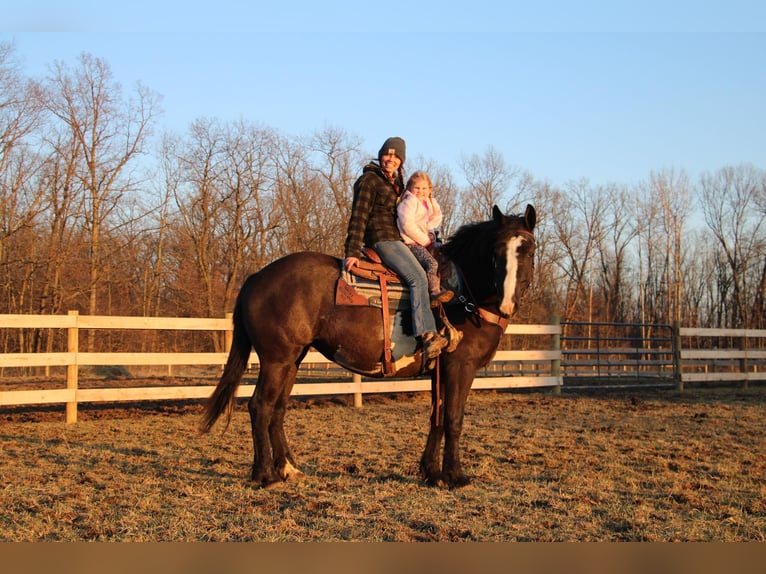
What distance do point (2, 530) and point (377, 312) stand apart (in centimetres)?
Answer: 296

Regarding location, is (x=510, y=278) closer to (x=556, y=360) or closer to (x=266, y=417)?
(x=266, y=417)

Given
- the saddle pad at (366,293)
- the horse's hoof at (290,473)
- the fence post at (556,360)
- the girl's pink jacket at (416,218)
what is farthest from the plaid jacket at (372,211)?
the fence post at (556,360)

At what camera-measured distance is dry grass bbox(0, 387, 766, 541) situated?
3.67 m

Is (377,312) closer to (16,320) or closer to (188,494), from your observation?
(188,494)

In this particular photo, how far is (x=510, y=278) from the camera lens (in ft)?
15.9

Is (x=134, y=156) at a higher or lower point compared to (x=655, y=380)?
higher

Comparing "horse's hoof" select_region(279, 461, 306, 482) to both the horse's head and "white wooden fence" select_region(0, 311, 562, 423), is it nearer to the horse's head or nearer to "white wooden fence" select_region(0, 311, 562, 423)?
the horse's head

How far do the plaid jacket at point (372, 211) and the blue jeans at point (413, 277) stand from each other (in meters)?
0.12

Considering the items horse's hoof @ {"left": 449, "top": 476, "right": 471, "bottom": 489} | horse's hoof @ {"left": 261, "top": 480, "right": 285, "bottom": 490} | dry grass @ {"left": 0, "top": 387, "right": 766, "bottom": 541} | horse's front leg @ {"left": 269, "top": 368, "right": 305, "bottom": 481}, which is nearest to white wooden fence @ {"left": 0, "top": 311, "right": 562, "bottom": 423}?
dry grass @ {"left": 0, "top": 387, "right": 766, "bottom": 541}

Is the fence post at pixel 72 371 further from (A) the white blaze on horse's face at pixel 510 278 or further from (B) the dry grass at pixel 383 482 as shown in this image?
(A) the white blaze on horse's face at pixel 510 278

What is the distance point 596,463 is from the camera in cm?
589

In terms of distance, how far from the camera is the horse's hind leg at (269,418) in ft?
16.7

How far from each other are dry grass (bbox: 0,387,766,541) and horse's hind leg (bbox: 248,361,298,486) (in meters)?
0.22

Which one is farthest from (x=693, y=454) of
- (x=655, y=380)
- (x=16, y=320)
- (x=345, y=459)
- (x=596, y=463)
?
(x=655, y=380)
